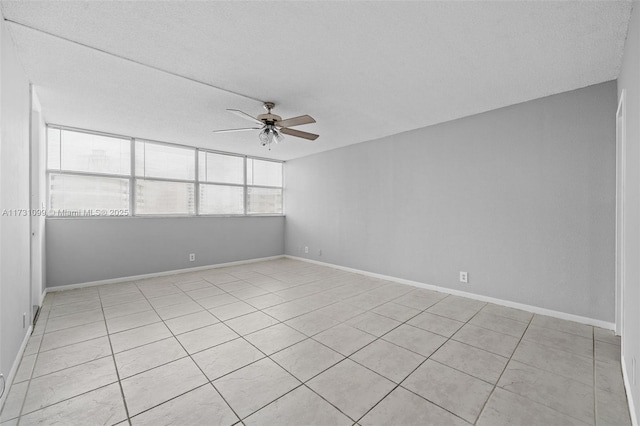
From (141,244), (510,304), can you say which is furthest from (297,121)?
(141,244)

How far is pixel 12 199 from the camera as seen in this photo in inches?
79.6

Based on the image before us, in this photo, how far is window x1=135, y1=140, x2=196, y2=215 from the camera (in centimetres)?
495

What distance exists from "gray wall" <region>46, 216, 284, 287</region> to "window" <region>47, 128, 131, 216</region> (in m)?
0.24

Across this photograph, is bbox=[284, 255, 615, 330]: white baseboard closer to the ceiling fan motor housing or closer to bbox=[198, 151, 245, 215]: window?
the ceiling fan motor housing

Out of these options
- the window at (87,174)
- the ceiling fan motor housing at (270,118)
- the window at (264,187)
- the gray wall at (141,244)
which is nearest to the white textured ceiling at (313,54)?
the ceiling fan motor housing at (270,118)

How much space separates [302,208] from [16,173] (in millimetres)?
4793

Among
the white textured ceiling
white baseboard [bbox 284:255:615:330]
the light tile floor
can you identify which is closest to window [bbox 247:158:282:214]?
the white textured ceiling

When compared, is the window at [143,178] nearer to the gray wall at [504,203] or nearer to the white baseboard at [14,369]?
the white baseboard at [14,369]

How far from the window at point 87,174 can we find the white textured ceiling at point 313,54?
2.76 feet

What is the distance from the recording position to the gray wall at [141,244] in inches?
163

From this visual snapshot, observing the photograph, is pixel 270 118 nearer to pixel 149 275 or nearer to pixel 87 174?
pixel 87 174

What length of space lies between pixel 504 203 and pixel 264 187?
196 inches

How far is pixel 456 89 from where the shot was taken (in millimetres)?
2961

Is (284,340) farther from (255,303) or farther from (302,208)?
(302,208)
